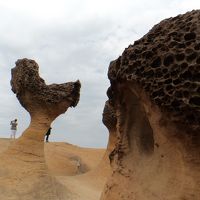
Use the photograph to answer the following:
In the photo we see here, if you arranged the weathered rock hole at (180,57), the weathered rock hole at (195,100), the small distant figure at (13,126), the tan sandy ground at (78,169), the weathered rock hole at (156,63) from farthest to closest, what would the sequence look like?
the small distant figure at (13,126) → the tan sandy ground at (78,169) → the weathered rock hole at (156,63) → the weathered rock hole at (180,57) → the weathered rock hole at (195,100)

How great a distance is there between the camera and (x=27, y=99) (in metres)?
11.0

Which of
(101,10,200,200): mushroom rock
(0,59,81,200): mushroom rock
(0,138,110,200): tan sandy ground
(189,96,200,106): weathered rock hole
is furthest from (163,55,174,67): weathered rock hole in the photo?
(0,138,110,200): tan sandy ground

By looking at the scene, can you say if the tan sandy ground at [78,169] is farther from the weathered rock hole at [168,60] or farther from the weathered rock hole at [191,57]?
the weathered rock hole at [191,57]

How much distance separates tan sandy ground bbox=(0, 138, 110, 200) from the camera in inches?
449

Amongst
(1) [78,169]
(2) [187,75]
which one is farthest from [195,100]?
(1) [78,169]

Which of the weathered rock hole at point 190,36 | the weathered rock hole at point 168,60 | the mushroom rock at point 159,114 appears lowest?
the mushroom rock at point 159,114

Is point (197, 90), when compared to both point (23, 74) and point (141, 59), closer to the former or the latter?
point (141, 59)

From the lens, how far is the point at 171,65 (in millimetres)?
3301

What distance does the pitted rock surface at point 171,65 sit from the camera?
314 centimetres

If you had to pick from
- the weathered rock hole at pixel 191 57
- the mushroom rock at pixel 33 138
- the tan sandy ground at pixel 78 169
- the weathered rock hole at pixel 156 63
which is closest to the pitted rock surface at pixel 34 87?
the mushroom rock at pixel 33 138

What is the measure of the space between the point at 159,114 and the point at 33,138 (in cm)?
763

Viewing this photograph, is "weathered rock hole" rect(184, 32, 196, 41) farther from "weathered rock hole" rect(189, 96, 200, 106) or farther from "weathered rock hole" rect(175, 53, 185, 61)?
"weathered rock hole" rect(189, 96, 200, 106)

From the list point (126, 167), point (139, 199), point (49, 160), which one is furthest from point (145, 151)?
point (49, 160)

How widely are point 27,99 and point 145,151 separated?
296 inches
